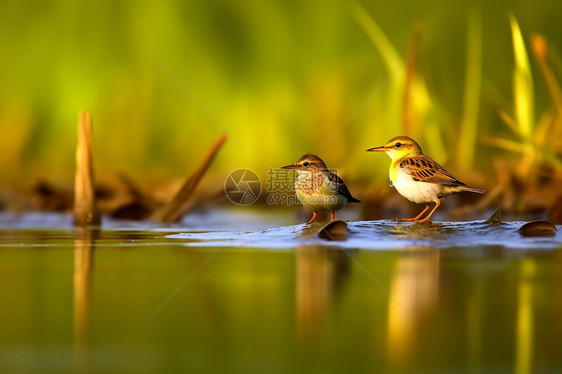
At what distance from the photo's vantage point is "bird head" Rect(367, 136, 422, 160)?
263 inches

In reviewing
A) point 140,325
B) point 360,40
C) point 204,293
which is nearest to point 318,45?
point 360,40

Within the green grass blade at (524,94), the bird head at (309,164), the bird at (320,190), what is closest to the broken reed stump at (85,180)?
the bird head at (309,164)

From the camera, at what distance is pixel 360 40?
10258 mm

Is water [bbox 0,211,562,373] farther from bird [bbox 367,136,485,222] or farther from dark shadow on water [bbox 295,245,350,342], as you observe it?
bird [bbox 367,136,485,222]

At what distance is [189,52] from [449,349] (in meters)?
7.98

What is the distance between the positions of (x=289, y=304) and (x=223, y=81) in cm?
691

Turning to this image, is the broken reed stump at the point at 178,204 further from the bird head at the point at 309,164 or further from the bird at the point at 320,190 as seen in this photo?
the bird at the point at 320,190

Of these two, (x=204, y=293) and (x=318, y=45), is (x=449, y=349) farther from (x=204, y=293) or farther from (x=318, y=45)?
(x=318, y=45)

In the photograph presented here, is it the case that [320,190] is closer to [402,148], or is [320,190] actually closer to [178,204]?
[402,148]

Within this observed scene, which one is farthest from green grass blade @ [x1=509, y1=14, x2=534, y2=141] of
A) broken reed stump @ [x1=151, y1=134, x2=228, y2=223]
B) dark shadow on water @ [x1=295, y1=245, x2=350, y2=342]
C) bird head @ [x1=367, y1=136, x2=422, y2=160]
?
dark shadow on water @ [x1=295, y1=245, x2=350, y2=342]

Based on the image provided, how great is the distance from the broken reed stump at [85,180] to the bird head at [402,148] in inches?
110

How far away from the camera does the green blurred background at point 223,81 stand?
9656 mm

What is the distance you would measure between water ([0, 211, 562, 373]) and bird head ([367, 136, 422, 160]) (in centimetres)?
124

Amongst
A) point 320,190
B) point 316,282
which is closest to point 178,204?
point 320,190
